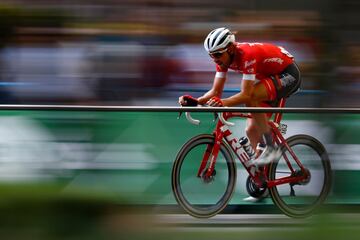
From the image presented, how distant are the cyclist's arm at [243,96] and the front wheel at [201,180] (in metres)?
A: 0.37

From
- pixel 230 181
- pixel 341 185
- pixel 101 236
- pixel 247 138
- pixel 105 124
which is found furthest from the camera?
pixel 247 138

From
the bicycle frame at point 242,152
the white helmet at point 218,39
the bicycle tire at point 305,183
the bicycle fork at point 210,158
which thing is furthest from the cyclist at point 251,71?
the bicycle tire at point 305,183

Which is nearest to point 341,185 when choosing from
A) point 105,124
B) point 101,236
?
point 101,236

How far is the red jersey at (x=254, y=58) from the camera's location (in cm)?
593

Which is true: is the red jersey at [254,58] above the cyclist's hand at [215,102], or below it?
above

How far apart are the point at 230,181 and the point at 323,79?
92.7 inches

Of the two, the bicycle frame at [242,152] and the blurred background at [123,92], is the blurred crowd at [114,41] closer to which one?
the blurred background at [123,92]

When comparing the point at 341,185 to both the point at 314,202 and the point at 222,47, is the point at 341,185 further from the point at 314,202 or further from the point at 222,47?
the point at 222,47

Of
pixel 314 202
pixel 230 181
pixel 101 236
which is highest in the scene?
pixel 314 202

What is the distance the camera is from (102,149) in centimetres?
457

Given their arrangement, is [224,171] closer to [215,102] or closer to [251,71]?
[215,102]

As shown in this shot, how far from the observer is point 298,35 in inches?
225

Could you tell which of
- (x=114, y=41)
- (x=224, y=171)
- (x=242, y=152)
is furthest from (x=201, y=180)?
(x=114, y=41)

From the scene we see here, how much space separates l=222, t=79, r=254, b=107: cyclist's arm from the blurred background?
0.49 ft
